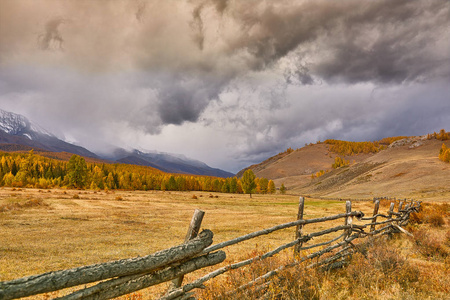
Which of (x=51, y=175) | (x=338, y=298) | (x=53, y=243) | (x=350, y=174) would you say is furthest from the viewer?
(x=350, y=174)

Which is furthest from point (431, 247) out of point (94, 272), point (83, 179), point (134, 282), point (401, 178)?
point (401, 178)

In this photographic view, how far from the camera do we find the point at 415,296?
5.52 metres

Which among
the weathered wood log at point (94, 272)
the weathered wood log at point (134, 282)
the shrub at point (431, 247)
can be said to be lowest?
the shrub at point (431, 247)

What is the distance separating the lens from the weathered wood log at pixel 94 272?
2508mm

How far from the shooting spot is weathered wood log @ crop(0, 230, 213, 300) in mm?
2508

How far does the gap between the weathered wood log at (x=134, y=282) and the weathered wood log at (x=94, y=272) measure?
0.28 m

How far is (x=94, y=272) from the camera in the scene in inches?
A: 119

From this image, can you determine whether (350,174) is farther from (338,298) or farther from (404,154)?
(338,298)

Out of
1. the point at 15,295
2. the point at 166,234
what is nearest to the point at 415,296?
the point at 15,295

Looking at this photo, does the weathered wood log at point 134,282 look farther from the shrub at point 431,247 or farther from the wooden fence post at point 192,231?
the shrub at point 431,247

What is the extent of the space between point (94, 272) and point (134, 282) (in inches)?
36.8

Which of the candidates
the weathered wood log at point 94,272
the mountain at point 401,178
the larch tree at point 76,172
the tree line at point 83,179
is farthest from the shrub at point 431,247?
the larch tree at point 76,172

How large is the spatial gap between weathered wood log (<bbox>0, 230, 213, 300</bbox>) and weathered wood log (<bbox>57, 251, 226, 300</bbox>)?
0.28m

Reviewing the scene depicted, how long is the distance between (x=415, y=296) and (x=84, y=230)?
749 inches
